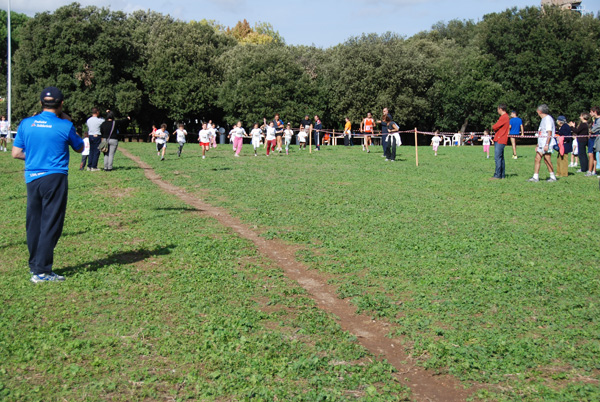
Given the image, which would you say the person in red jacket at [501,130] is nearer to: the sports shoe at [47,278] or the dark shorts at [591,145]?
the dark shorts at [591,145]

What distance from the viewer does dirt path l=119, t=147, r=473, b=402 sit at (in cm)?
424

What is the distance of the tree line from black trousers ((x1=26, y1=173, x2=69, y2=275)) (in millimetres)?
45966

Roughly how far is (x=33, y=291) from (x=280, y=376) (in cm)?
326

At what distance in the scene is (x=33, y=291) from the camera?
20.2ft

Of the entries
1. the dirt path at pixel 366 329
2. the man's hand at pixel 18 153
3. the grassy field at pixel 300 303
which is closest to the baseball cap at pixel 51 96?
the man's hand at pixel 18 153

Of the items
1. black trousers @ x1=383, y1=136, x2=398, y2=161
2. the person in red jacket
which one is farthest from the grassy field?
black trousers @ x1=383, y1=136, x2=398, y2=161

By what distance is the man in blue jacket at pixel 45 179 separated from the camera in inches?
253

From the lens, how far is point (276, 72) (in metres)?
52.2

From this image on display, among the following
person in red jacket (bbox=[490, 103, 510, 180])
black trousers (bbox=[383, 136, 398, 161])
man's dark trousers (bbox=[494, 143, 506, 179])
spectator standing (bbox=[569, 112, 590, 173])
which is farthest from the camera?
black trousers (bbox=[383, 136, 398, 161])

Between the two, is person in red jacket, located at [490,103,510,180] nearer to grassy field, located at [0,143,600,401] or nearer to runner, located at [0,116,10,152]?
grassy field, located at [0,143,600,401]

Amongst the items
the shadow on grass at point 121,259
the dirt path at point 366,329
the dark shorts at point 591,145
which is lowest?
the dirt path at point 366,329

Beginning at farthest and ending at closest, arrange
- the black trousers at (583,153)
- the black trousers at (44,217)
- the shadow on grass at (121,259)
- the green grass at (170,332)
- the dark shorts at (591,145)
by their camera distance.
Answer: the black trousers at (583,153), the dark shorts at (591,145), the shadow on grass at (121,259), the black trousers at (44,217), the green grass at (170,332)

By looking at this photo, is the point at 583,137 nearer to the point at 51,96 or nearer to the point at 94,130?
the point at 94,130

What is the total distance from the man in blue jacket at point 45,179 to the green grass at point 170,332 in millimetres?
346
